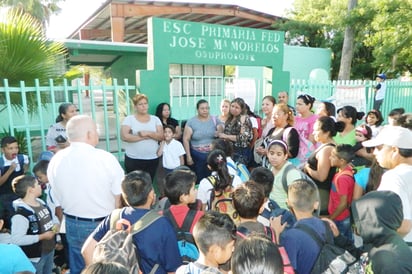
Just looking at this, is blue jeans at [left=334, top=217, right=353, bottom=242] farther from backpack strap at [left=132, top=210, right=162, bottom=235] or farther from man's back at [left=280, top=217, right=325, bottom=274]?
backpack strap at [left=132, top=210, right=162, bottom=235]

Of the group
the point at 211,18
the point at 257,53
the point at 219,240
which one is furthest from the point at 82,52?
the point at 219,240

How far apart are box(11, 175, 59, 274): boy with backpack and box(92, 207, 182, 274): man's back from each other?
121cm

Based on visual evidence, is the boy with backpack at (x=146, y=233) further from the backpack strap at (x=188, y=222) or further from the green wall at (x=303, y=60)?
the green wall at (x=303, y=60)

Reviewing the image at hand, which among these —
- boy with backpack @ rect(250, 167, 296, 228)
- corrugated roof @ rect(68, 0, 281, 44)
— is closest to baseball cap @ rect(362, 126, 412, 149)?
boy with backpack @ rect(250, 167, 296, 228)

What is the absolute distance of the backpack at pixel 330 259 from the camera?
5.88ft

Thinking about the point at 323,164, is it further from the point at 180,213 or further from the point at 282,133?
the point at 180,213

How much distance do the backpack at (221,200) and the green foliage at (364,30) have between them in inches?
409

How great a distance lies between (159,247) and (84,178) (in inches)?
34.4

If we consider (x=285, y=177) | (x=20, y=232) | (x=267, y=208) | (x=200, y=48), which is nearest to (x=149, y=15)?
(x=200, y=48)

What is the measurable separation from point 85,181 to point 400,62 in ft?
43.8

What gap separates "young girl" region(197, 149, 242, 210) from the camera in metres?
2.77

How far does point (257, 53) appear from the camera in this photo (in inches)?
243

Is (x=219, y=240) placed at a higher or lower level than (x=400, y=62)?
lower

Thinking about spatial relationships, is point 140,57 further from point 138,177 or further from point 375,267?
point 375,267
